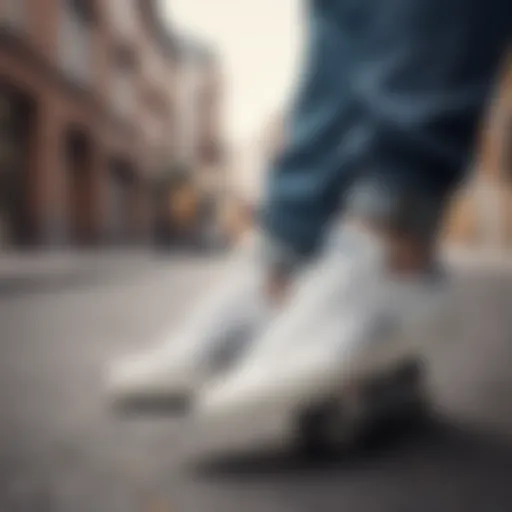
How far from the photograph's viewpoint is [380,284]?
56 cm

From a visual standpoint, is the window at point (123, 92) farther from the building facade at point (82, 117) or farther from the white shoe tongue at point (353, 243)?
the white shoe tongue at point (353, 243)

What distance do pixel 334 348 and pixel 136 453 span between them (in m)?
0.15

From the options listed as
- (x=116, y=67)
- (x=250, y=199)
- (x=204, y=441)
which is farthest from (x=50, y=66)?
(x=204, y=441)

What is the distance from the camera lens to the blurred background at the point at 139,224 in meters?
0.49

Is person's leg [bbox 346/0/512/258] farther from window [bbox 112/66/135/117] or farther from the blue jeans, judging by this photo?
window [bbox 112/66/135/117]

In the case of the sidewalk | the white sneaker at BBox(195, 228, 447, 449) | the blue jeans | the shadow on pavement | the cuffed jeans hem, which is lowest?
the shadow on pavement

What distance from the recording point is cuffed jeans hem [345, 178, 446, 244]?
1.74 feet

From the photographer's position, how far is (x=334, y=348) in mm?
540

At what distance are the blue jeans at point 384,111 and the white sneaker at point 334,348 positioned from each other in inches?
1.2

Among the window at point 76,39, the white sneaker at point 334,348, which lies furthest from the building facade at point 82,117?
the white sneaker at point 334,348

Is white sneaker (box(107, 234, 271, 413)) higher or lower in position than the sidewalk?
lower

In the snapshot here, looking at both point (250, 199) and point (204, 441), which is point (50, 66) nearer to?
point (250, 199)

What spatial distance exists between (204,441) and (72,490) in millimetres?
90

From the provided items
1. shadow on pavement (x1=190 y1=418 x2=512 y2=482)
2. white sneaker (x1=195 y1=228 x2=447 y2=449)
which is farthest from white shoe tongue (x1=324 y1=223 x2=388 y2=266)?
shadow on pavement (x1=190 y1=418 x2=512 y2=482)
